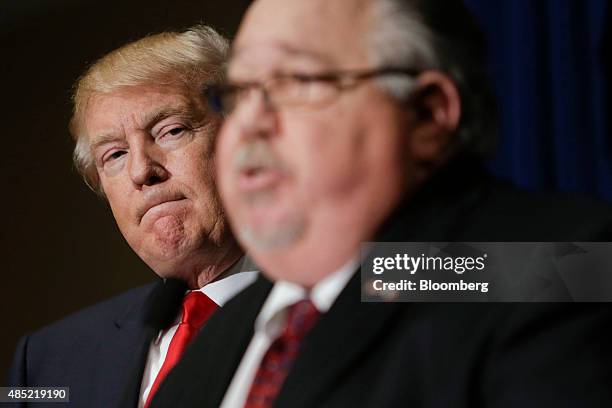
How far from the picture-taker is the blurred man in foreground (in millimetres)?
740

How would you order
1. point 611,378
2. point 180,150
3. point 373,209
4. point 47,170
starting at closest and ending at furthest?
point 611,378 < point 373,209 < point 180,150 < point 47,170

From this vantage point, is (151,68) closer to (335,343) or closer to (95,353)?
(95,353)

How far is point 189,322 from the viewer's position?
1.14 meters

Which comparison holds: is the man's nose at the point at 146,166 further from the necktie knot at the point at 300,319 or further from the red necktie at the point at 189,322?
the necktie knot at the point at 300,319

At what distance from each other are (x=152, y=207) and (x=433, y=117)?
48 cm

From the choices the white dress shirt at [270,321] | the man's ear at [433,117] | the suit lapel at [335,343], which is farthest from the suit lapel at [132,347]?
the man's ear at [433,117]

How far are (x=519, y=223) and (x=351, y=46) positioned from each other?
0.68 feet

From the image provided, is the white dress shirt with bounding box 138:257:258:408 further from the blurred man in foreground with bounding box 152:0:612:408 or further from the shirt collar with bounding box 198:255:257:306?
the blurred man in foreground with bounding box 152:0:612:408

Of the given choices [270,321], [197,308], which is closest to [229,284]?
[197,308]

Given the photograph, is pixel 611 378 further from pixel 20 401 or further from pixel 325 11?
pixel 20 401

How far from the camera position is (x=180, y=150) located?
117 cm

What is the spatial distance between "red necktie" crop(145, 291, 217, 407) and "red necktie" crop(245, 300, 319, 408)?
30 centimetres

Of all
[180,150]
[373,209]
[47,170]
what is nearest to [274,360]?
[373,209]

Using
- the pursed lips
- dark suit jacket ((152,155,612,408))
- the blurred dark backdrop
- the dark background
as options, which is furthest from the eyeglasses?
the blurred dark backdrop
